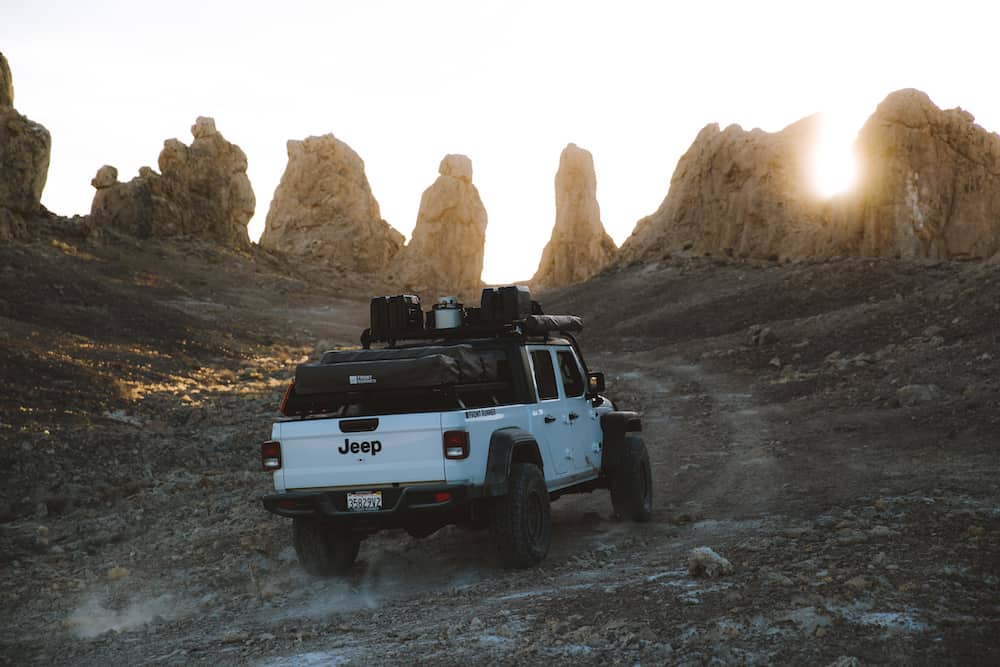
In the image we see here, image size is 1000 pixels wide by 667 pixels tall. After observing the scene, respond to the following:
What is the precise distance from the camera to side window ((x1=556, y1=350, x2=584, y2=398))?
1004 cm

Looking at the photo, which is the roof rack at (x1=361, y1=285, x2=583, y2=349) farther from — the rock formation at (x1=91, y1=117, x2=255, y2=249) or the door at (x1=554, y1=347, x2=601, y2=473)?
the rock formation at (x1=91, y1=117, x2=255, y2=249)

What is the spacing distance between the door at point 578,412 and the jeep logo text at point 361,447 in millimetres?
2361

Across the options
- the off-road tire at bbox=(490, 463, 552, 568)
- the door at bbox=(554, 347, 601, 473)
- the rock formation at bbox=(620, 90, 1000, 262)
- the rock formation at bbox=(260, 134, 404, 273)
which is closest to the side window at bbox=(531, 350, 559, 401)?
the door at bbox=(554, 347, 601, 473)

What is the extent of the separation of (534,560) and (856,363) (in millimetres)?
17920

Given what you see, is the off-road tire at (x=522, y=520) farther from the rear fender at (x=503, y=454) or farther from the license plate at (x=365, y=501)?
the license plate at (x=365, y=501)

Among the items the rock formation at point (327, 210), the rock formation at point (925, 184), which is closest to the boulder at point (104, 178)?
the rock formation at point (327, 210)

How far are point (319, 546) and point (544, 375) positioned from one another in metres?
2.64

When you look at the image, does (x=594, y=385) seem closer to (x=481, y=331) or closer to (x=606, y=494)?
(x=481, y=331)

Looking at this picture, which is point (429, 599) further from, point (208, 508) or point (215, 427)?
point (215, 427)

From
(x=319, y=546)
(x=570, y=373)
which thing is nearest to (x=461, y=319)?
(x=570, y=373)

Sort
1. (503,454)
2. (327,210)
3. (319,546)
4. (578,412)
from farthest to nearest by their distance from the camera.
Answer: (327,210) < (578,412) < (319,546) < (503,454)

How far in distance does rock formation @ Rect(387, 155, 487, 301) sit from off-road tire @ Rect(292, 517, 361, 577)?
9082 cm

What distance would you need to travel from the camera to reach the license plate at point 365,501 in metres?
8.09

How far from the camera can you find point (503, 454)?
821 cm
